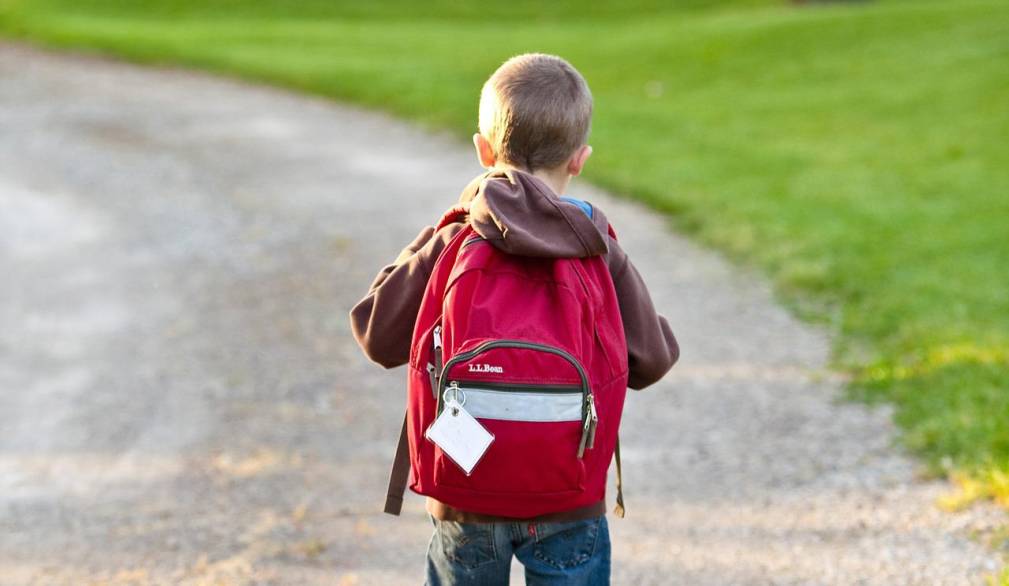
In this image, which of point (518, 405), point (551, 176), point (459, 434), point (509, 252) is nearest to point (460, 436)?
point (459, 434)

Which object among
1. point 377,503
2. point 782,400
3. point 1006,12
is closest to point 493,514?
point 377,503

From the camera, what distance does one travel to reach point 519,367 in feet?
7.11

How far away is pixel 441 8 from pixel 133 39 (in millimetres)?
10048

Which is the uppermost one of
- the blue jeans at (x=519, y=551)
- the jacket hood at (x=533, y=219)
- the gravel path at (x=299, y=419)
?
the jacket hood at (x=533, y=219)

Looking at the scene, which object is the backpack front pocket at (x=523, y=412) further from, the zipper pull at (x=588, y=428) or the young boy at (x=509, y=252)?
the young boy at (x=509, y=252)

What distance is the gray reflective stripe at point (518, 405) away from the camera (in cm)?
218

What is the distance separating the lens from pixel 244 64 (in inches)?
608

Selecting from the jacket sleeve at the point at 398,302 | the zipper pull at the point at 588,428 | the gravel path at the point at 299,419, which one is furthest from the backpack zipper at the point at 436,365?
the gravel path at the point at 299,419

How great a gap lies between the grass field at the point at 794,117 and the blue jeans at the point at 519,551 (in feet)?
7.45

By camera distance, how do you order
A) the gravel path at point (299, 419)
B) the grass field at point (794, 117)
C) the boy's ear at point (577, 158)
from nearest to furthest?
1. the boy's ear at point (577, 158)
2. the gravel path at point (299, 419)
3. the grass field at point (794, 117)

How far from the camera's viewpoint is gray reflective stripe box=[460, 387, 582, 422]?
218 cm

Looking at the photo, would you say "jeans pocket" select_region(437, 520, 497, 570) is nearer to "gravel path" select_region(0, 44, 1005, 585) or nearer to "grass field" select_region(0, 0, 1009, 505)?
"gravel path" select_region(0, 44, 1005, 585)

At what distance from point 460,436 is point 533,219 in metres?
0.44

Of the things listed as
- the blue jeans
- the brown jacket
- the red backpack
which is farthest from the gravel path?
the red backpack
